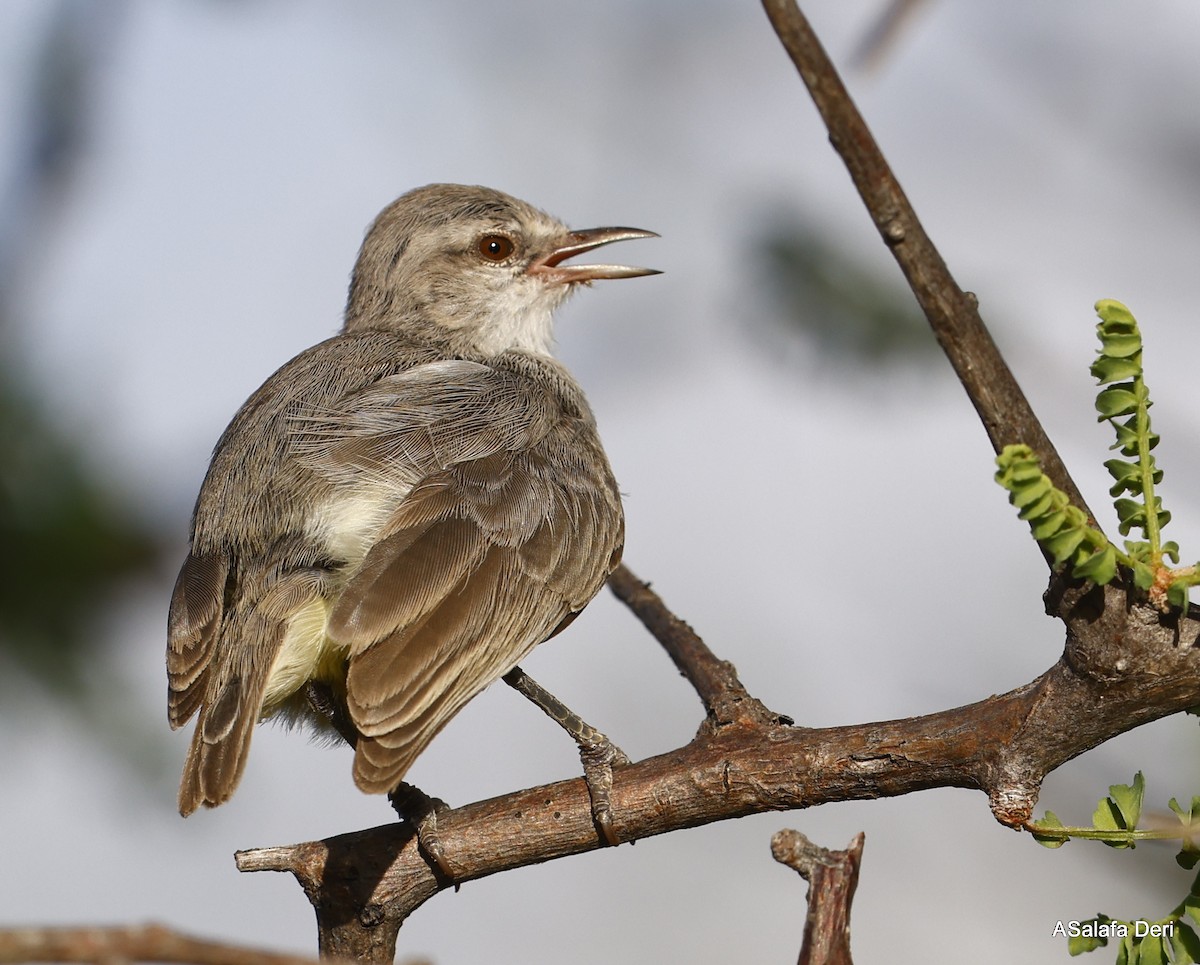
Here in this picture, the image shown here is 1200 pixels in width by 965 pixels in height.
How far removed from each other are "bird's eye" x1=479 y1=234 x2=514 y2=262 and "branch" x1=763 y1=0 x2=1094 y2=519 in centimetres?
442

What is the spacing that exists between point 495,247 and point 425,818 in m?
3.38

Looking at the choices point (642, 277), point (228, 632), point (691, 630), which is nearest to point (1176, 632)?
point (691, 630)

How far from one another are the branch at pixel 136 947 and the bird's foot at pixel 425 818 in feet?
8.07

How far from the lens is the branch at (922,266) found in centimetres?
211

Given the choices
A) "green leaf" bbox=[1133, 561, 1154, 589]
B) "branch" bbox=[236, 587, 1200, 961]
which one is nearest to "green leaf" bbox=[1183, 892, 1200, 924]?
"branch" bbox=[236, 587, 1200, 961]

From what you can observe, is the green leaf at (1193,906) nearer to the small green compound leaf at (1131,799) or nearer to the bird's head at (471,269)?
the small green compound leaf at (1131,799)

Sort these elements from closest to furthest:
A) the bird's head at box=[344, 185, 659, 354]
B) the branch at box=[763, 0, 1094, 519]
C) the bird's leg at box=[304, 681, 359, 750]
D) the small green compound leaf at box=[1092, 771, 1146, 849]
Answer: the branch at box=[763, 0, 1094, 519] < the small green compound leaf at box=[1092, 771, 1146, 849] < the bird's leg at box=[304, 681, 359, 750] < the bird's head at box=[344, 185, 659, 354]

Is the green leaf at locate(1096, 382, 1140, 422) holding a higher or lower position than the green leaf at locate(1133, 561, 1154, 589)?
higher

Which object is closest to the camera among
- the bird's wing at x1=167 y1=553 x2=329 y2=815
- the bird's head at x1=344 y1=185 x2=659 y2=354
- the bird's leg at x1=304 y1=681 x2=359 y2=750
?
the bird's wing at x1=167 y1=553 x2=329 y2=815

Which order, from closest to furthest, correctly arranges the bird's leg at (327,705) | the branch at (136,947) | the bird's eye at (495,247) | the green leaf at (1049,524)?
1. the branch at (136,947)
2. the green leaf at (1049,524)
3. the bird's leg at (327,705)
4. the bird's eye at (495,247)

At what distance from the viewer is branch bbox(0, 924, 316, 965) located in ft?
4.51

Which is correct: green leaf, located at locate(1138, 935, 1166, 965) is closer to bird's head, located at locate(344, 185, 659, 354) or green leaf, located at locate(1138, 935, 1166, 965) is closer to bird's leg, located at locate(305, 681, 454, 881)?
bird's leg, located at locate(305, 681, 454, 881)

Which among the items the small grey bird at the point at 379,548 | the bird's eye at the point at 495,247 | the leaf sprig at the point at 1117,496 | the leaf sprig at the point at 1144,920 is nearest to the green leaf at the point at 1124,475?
the leaf sprig at the point at 1117,496

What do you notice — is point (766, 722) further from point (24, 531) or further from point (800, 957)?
point (24, 531)
